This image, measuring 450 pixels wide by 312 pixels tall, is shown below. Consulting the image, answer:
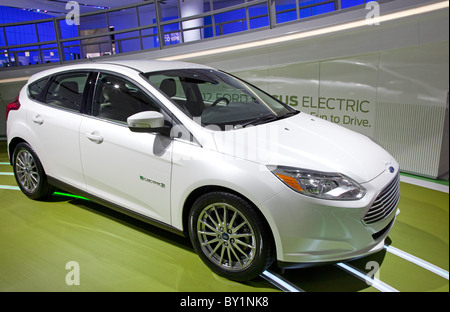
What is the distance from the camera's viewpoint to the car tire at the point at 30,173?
3.54 m

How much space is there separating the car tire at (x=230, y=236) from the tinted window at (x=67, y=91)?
5.00ft

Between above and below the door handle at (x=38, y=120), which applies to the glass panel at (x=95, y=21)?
above

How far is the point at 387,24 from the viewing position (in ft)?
13.1

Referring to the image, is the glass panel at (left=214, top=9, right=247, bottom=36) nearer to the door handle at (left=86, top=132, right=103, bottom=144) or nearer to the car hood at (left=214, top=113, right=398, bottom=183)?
the door handle at (left=86, top=132, right=103, bottom=144)

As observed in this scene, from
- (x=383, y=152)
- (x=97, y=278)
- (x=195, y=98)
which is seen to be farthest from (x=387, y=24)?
(x=97, y=278)

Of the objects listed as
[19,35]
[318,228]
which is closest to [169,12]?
[19,35]

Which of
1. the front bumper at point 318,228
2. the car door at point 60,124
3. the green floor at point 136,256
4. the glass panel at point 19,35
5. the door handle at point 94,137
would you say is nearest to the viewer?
the front bumper at point 318,228

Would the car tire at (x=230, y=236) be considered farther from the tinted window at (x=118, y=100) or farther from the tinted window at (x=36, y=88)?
the tinted window at (x=36, y=88)

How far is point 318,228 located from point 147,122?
1.26 m

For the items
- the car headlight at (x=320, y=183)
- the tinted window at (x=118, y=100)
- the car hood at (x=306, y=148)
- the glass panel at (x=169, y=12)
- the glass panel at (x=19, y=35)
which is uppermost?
the glass panel at (x=169, y=12)

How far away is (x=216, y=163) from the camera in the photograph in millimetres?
2229

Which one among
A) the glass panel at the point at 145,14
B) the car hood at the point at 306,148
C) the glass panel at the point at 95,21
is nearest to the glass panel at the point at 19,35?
the glass panel at the point at 95,21

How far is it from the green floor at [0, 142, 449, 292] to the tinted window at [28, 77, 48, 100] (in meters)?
1.11

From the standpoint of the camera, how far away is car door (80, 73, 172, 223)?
99.2 inches
